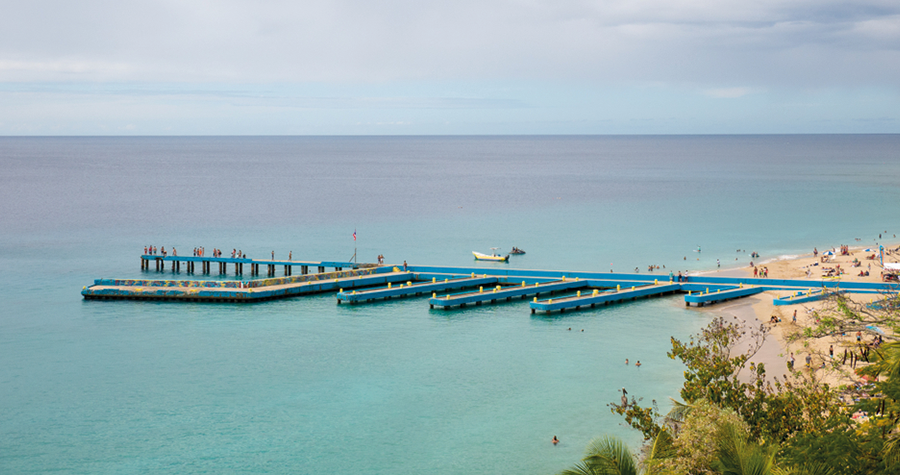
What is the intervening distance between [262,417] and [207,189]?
476 feet

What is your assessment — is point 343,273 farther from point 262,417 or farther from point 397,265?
point 262,417

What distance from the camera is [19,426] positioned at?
121 feet

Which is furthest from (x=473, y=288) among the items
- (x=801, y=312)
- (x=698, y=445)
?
(x=698, y=445)

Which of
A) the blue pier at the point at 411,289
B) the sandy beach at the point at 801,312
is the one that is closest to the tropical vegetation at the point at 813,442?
the sandy beach at the point at 801,312

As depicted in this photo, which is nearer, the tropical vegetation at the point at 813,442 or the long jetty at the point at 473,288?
the tropical vegetation at the point at 813,442

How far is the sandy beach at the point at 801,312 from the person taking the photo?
3972cm

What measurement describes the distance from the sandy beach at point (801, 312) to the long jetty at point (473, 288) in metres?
1.91

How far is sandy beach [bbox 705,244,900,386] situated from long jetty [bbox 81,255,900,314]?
1.91m

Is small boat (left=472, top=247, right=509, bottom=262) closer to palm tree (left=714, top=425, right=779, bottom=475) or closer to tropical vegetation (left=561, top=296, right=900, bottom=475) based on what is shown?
tropical vegetation (left=561, top=296, right=900, bottom=475)

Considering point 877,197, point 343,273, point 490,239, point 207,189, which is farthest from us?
point 207,189

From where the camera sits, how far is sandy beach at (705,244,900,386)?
39719 millimetres

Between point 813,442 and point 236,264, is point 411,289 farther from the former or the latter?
point 813,442

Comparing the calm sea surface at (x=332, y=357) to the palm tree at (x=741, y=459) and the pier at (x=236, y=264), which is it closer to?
the pier at (x=236, y=264)

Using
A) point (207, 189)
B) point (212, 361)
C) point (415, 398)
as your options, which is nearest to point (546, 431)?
point (415, 398)
